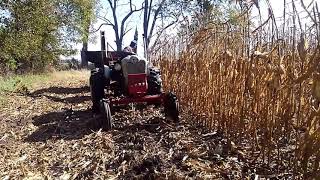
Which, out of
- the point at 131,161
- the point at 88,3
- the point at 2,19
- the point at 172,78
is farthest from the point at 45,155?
the point at 88,3

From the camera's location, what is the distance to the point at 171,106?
6.02m

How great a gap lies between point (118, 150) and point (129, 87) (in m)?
1.70

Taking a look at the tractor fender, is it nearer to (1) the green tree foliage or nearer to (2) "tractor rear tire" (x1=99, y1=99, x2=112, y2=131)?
(2) "tractor rear tire" (x1=99, y1=99, x2=112, y2=131)

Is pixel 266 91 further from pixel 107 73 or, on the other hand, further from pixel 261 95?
pixel 107 73

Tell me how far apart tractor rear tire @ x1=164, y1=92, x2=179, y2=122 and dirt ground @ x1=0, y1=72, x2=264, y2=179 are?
4.5 inches

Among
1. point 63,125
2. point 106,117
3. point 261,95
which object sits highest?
point 261,95

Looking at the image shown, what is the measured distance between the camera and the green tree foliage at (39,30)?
17.0 m

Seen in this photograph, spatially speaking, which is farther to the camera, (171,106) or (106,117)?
(171,106)

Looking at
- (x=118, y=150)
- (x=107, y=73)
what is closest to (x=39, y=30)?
(x=107, y=73)

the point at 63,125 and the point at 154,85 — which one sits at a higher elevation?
the point at 154,85

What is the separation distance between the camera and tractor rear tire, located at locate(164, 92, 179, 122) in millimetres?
5984

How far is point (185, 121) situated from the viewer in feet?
20.2

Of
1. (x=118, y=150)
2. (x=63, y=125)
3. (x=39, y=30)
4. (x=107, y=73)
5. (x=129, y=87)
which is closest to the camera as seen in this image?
(x=118, y=150)

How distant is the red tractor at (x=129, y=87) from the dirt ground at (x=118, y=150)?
9.0 inches
